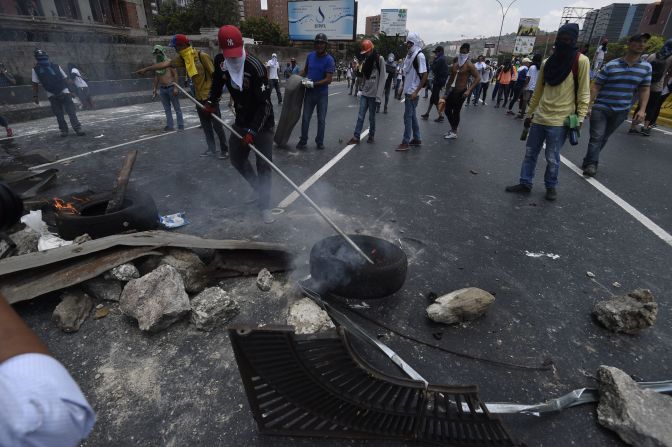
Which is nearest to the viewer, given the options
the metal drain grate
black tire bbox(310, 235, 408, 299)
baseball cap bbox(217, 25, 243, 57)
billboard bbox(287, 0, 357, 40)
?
the metal drain grate

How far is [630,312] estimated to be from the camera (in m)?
2.47

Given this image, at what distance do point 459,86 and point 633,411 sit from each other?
746cm

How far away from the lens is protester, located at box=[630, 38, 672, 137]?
836cm

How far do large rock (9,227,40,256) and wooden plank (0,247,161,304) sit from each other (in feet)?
1.99

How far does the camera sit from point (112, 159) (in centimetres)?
652

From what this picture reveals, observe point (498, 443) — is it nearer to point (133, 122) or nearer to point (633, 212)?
point (633, 212)

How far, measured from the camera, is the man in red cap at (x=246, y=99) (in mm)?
3590

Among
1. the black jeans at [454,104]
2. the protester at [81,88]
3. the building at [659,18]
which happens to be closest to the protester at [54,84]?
the protester at [81,88]

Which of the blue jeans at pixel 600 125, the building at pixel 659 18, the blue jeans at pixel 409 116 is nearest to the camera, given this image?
the blue jeans at pixel 600 125

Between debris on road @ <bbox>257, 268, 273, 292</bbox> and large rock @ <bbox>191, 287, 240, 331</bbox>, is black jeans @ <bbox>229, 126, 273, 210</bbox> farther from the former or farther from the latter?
large rock @ <bbox>191, 287, 240, 331</bbox>

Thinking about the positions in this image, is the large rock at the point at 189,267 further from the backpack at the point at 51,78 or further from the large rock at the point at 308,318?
the backpack at the point at 51,78

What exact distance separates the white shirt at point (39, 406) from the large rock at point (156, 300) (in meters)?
1.79

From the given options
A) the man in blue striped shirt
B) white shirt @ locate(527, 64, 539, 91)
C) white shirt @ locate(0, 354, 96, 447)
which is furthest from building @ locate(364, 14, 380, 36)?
white shirt @ locate(0, 354, 96, 447)

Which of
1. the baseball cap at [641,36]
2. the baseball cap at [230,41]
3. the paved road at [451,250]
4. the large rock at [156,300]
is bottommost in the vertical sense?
the paved road at [451,250]
